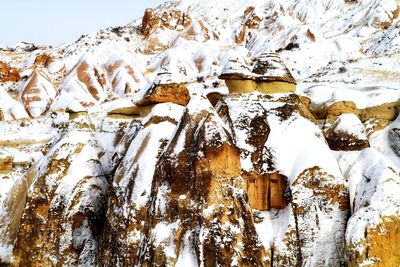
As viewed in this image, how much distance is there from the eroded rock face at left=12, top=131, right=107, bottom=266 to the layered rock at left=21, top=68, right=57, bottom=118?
1451 inches

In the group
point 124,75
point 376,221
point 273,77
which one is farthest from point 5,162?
point 124,75

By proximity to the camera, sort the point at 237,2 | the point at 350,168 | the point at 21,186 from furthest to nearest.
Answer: the point at 237,2
the point at 21,186
the point at 350,168

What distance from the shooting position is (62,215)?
1387cm

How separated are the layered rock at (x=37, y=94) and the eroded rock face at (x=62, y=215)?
3685 cm

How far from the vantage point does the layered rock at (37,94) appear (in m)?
50.5

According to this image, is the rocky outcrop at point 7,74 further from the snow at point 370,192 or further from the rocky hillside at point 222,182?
the snow at point 370,192

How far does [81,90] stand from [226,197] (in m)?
44.7

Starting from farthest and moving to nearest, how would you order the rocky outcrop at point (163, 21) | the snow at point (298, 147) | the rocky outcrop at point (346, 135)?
the rocky outcrop at point (163, 21) → the rocky outcrop at point (346, 135) → the snow at point (298, 147)

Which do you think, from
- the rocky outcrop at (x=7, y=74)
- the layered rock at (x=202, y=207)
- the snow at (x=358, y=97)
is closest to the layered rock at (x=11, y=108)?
the rocky outcrop at (x=7, y=74)

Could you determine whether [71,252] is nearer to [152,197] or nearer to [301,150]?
[152,197]

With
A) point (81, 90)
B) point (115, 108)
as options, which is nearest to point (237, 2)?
point (81, 90)

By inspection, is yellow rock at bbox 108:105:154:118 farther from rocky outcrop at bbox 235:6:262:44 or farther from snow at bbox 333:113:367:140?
rocky outcrop at bbox 235:6:262:44

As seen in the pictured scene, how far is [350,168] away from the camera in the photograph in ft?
43.0

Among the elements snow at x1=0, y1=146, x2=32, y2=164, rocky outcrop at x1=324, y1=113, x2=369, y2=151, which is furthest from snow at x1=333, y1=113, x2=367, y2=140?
snow at x1=0, y1=146, x2=32, y2=164
